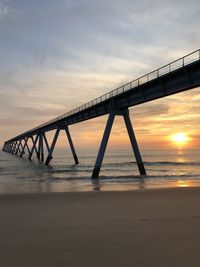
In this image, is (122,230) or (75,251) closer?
(75,251)

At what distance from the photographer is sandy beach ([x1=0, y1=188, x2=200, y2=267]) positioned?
180 inches

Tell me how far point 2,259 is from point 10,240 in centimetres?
100

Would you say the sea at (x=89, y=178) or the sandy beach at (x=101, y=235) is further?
the sea at (x=89, y=178)

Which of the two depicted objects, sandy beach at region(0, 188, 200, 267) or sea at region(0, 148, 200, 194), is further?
sea at region(0, 148, 200, 194)

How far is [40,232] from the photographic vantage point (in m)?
6.22

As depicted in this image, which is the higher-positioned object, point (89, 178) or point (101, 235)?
point (101, 235)

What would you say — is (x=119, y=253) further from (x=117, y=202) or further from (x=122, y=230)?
(x=117, y=202)

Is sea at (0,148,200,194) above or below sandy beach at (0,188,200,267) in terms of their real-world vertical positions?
below

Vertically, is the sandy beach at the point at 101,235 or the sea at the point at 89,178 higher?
the sandy beach at the point at 101,235

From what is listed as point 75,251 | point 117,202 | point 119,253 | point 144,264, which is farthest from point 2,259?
point 117,202

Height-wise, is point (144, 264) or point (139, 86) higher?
point (139, 86)

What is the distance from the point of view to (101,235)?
19.3ft

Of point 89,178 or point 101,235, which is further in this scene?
point 89,178

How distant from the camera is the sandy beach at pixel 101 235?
15.0 ft
